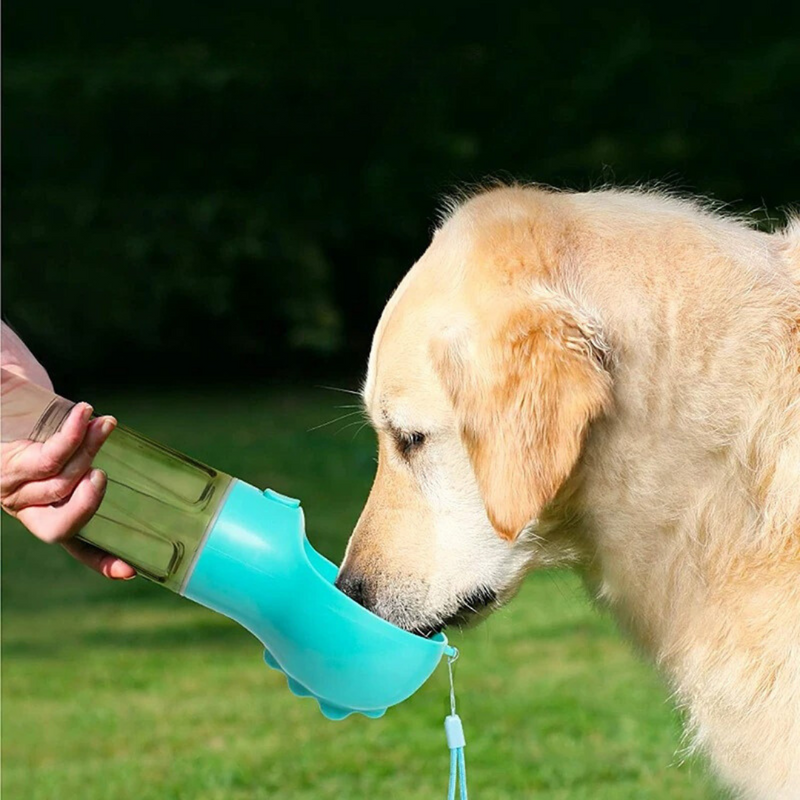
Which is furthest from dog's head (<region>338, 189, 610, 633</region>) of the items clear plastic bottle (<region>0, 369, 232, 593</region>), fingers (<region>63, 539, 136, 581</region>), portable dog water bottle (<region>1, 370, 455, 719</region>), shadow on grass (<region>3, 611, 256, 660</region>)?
shadow on grass (<region>3, 611, 256, 660</region>)

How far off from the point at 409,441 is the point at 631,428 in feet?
1.62

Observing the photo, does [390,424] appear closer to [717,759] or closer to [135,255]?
[717,759]

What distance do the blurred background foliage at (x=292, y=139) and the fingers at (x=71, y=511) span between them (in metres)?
17.7

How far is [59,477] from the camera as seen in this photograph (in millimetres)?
2986

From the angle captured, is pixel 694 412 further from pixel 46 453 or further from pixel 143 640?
pixel 143 640

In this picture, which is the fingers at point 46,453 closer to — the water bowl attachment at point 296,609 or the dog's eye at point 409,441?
the water bowl attachment at point 296,609

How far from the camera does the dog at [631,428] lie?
8.93ft

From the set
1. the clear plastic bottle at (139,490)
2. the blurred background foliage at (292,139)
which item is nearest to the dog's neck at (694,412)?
the clear plastic bottle at (139,490)

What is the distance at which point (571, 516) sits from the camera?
9.73 feet

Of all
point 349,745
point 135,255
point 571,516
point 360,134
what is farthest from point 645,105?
point 571,516

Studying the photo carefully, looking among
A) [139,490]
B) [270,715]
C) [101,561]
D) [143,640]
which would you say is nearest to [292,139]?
[143,640]

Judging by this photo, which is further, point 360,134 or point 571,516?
point 360,134

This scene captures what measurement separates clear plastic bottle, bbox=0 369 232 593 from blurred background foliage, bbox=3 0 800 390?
1762 cm

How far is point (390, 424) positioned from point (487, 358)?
34 centimetres
